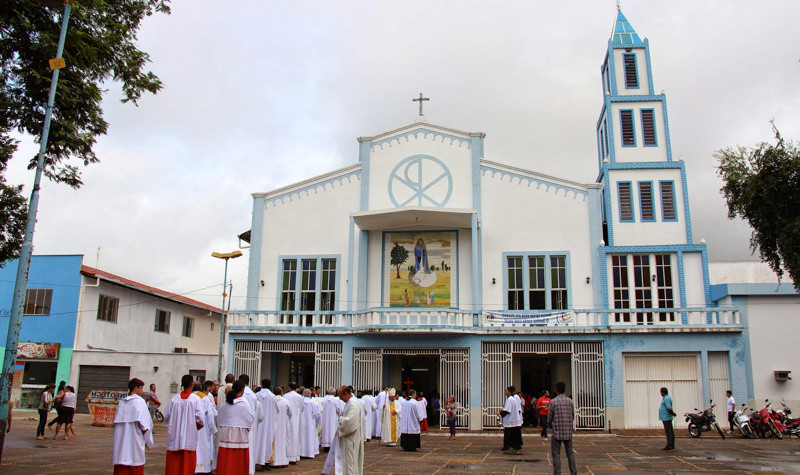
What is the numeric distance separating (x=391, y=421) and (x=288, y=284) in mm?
9985

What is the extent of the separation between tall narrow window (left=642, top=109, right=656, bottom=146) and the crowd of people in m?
17.4

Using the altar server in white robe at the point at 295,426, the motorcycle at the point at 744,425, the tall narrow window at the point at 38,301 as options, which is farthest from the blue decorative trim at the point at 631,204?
the tall narrow window at the point at 38,301

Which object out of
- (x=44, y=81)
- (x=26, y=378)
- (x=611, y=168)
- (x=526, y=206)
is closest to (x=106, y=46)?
(x=44, y=81)

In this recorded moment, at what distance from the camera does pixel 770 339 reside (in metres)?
23.8

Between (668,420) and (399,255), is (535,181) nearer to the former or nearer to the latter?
(399,255)

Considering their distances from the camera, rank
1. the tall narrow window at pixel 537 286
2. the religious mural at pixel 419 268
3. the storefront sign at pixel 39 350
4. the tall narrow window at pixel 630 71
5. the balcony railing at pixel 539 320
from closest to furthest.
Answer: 1. the balcony railing at pixel 539 320
2. the tall narrow window at pixel 537 286
3. the religious mural at pixel 419 268
4. the tall narrow window at pixel 630 71
5. the storefront sign at pixel 39 350

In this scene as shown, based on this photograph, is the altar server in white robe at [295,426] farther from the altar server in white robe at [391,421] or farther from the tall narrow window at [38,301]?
the tall narrow window at [38,301]

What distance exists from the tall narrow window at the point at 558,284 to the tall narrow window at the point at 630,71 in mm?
7911

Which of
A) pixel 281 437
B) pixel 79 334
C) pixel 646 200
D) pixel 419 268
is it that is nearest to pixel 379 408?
pixel 281 437

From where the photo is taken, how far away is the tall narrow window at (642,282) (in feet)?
83.7

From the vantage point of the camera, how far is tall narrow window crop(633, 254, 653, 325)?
25500 mm

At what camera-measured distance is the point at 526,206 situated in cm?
2692

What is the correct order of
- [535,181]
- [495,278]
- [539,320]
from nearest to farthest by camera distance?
[539,320]
[495,278]
[535,181]

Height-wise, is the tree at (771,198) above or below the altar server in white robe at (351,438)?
above
